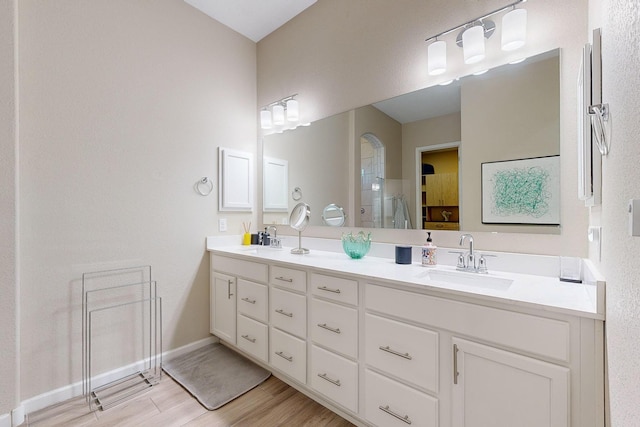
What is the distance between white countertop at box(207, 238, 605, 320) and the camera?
95cm

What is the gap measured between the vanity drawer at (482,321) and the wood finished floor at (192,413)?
2.62 ft

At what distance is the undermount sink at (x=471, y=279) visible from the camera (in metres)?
1.37

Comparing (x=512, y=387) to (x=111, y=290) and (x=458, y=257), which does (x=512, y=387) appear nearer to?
(x=458, y=257)

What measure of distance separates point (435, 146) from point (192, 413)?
6.98 feet

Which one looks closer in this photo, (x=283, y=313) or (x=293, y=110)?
(x=283, y=313)

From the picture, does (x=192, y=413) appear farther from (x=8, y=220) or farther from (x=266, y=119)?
(x=266, y=119)

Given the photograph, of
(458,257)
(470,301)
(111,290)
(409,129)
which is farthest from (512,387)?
(111,290)

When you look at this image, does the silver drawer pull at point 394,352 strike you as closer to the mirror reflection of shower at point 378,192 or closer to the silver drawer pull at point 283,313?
the silver drawer pull at point 283,313

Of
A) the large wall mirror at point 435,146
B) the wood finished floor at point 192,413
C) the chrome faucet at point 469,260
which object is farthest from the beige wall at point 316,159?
the wood finished floor at point 192,413

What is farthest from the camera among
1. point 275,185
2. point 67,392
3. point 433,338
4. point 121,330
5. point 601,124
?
point 275,185

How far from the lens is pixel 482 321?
1084mm

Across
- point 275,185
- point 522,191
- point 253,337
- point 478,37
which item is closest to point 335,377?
point 253,337

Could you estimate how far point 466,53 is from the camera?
1571mm

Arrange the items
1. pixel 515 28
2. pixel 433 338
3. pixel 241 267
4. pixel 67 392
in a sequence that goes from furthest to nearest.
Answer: pixel 241 267 < pixel 67 392 < pixel 515 28 < pixel 433 338
